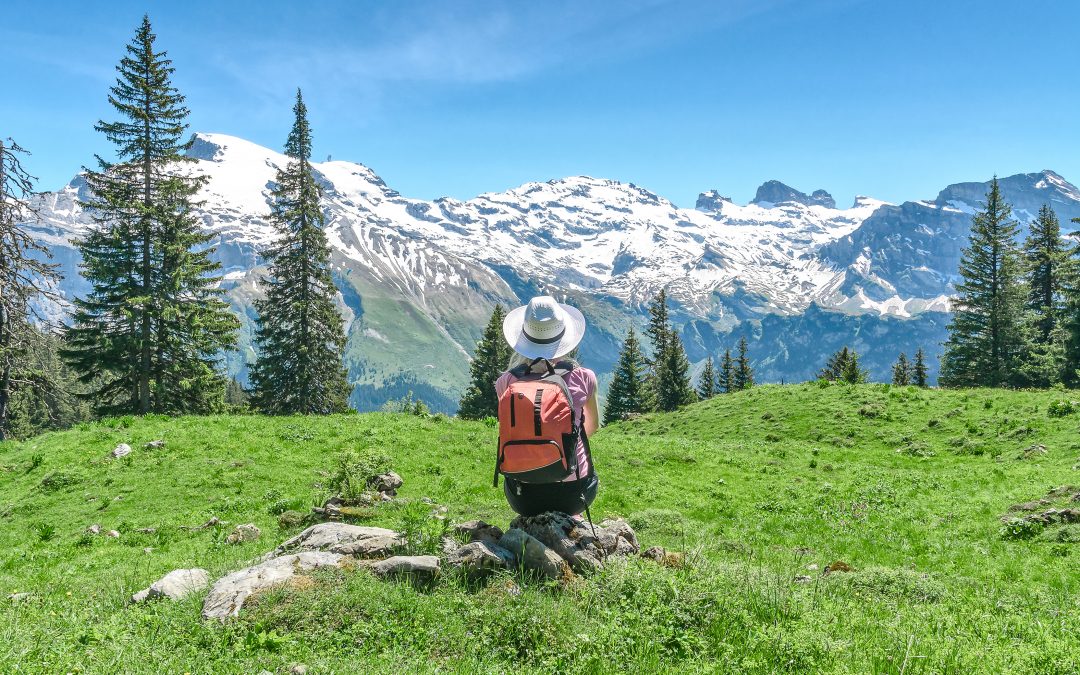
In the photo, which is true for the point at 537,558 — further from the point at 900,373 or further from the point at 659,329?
the point at 900,373

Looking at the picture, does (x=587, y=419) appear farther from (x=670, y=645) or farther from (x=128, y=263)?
(x=128, y=263)

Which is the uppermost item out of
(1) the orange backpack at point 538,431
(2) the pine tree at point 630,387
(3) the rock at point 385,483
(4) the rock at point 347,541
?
(1) the orange backpack at point 538,431

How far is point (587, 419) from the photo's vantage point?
8023 mm

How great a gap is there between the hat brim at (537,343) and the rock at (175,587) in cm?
485

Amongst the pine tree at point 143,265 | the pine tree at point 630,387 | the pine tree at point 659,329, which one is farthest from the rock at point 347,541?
the pine tree at point 659,329

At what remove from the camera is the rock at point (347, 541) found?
7926 mm

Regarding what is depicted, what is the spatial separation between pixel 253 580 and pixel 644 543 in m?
6.62

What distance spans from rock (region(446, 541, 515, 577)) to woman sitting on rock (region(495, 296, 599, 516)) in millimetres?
852

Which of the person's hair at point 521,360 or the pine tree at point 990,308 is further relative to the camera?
the pine tree at point 990,308

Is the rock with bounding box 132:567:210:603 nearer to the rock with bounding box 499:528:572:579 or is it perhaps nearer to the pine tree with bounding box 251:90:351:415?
the rock with bounding box 499:528:572:579

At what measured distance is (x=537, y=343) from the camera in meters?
8.14

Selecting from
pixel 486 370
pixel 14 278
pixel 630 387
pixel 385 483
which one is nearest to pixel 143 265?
pixel 14 278

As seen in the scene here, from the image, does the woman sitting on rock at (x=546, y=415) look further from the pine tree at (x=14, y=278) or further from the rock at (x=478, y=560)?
the pine tree at (x=14, y=278)

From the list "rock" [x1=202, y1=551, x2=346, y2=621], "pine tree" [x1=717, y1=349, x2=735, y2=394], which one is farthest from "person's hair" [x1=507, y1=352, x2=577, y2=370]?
"pine tree" [x1=717, y1=349, x2=735, y2=394]
